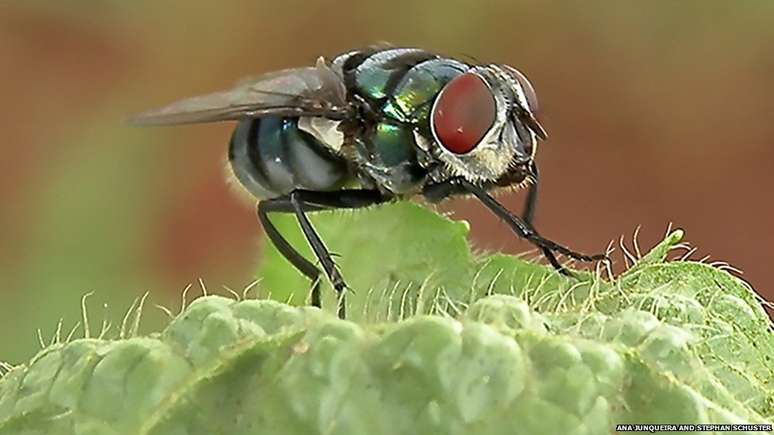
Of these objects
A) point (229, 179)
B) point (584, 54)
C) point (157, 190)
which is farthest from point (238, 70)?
point (229, 179)

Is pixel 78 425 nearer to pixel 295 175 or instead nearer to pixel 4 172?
pixel 295 175

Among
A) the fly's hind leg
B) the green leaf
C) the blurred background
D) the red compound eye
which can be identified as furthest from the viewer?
the blurred background

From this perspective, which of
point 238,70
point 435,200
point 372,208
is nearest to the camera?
point 372,208

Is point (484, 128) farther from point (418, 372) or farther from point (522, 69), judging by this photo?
point (522, 69)

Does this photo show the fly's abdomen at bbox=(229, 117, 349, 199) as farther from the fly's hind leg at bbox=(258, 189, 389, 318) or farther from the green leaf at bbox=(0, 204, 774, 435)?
the green leaf at bbox=(0, 204, 774, 435)

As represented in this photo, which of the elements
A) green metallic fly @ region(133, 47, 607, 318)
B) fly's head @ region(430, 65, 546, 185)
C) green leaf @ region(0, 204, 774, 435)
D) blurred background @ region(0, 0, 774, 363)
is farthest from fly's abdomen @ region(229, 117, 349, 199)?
blurred background @ region(0, 0, 774, 363)

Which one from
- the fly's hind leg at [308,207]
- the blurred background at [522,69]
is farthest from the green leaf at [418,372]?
the blurred background at [522,69]
